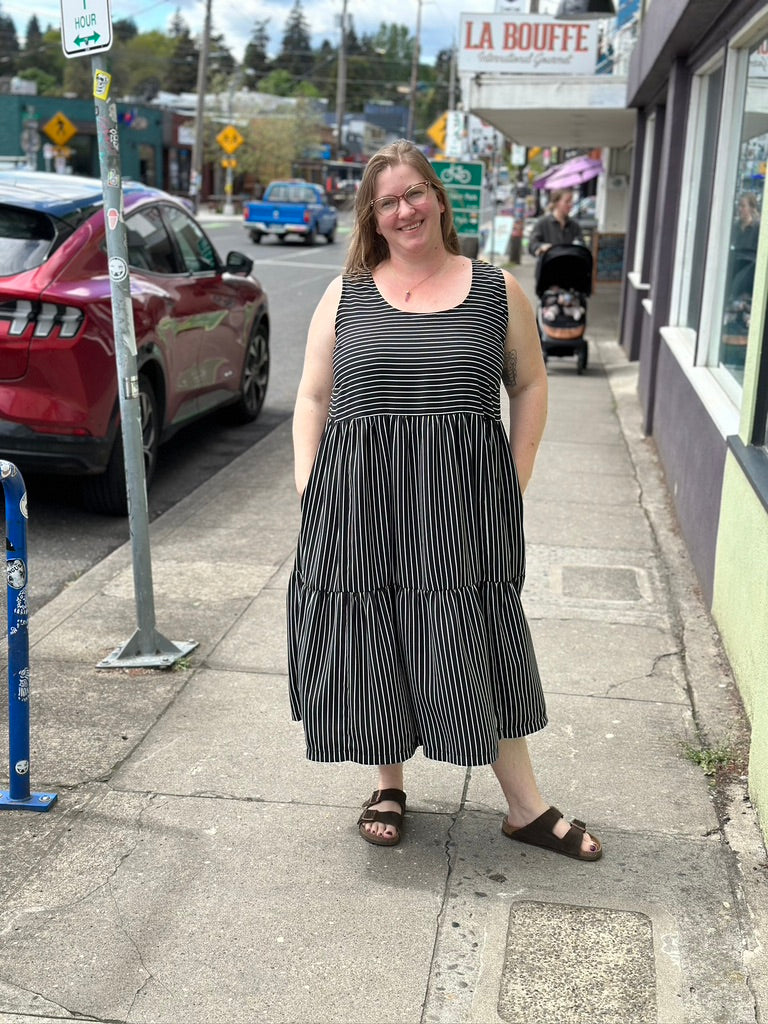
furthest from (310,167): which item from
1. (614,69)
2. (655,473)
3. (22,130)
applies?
(655,473)

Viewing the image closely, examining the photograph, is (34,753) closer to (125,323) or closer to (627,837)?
(125,323)

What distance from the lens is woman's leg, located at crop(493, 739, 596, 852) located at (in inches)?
136

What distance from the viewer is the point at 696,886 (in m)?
3.29

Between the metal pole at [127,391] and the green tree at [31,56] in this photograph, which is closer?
the metal pole at [127,391]

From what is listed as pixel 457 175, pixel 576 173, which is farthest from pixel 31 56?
Result: pixel 457 175

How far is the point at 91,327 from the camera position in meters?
6.21

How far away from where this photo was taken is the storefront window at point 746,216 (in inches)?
236

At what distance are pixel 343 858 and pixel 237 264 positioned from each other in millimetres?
5865

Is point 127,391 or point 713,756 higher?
point 127,391

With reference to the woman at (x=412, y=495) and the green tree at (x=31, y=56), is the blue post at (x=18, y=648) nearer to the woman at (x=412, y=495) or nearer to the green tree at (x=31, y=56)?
the woman at (x=412, y=495)

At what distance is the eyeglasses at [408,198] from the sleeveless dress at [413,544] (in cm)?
21

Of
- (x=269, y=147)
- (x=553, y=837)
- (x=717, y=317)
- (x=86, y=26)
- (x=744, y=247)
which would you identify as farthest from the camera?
(x=269, y=147)

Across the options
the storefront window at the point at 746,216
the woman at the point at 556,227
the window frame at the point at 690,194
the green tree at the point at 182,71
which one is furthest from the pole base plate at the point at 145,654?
the green tree at the point at 182,71

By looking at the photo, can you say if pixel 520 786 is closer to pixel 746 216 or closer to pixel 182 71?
pixel 746 216
